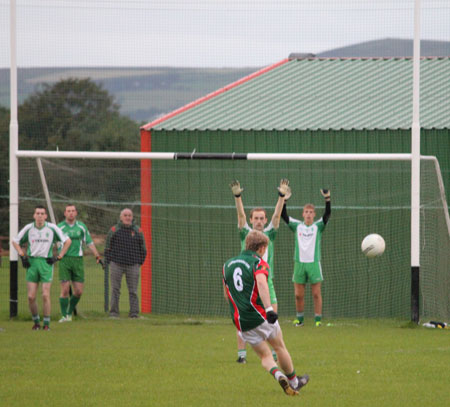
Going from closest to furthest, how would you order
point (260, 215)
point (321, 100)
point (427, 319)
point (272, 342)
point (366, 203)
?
point (272, 342)
point (260, 215)
point (427, 319)
point (366, 203)
point (321, 100)

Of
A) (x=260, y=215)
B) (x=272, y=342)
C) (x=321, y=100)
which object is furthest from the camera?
(x=321, y=100)

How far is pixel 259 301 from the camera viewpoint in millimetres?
8609

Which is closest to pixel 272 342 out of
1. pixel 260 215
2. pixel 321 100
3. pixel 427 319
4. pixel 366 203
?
pixel 260 215

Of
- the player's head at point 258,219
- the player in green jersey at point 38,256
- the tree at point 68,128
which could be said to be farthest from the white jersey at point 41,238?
the player's head at point 258,219

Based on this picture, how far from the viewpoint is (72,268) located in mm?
15516

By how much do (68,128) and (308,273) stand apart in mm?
9829

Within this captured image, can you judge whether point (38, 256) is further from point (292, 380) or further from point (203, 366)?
point (292, 380)

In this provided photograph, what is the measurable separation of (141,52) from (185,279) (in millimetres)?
4843

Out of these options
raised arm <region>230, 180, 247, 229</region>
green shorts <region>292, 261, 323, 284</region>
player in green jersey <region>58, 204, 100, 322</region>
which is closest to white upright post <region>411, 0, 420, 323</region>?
green shorts <region>292, 261, 323, 284</region>

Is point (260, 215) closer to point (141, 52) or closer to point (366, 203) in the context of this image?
point (366, 203)

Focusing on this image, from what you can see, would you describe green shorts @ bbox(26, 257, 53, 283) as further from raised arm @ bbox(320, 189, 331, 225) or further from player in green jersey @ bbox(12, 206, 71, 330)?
raised arm @ bbox(320, 189, 331, 225)

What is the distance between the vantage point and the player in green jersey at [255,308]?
27.8 ft

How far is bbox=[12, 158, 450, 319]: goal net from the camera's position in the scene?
646 inches

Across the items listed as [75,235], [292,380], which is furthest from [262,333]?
[75,235]
